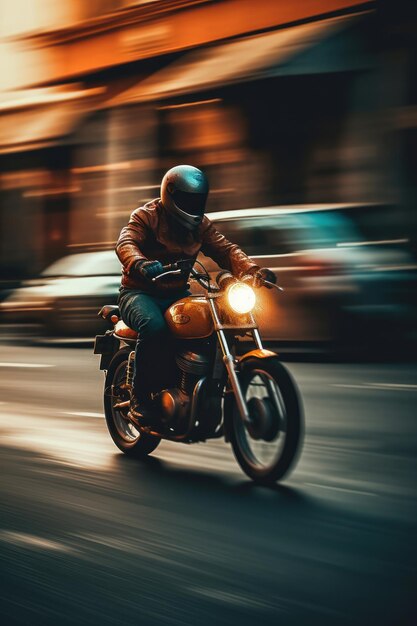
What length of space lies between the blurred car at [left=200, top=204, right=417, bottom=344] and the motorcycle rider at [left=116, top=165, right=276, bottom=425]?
17.4 feet

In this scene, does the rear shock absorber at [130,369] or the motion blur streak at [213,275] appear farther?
the rear shock absorber at [130,369]

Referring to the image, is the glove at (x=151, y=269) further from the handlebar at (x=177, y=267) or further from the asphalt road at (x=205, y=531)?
the asphalt road at (x=205, y=531)

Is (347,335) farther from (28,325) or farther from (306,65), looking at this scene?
(306,65)

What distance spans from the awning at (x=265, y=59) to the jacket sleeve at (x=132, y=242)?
13193 millimetres

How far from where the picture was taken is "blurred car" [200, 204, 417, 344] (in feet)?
39.4

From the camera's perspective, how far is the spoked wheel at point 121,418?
6934mm

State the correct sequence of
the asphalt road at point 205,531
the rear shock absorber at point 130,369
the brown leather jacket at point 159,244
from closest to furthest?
1. the asphalt road at point 205,531
2. the brown leather jacket at point 159,244
3. the rear shock absorber at point 130,369

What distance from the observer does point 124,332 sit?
6906mm

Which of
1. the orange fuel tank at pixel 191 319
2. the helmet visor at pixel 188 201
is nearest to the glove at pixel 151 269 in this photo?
the orange fuel tank at pixel 191 319

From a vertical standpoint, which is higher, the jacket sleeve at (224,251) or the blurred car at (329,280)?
the jacket sleeve at (224,251)

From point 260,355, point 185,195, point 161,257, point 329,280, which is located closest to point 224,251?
point 161,257

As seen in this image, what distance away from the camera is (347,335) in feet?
39.8

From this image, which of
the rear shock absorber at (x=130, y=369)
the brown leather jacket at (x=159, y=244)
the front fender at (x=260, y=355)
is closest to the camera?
the front fender at (x=260, y=355)

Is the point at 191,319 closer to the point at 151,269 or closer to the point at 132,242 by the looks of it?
the point at 151,269
